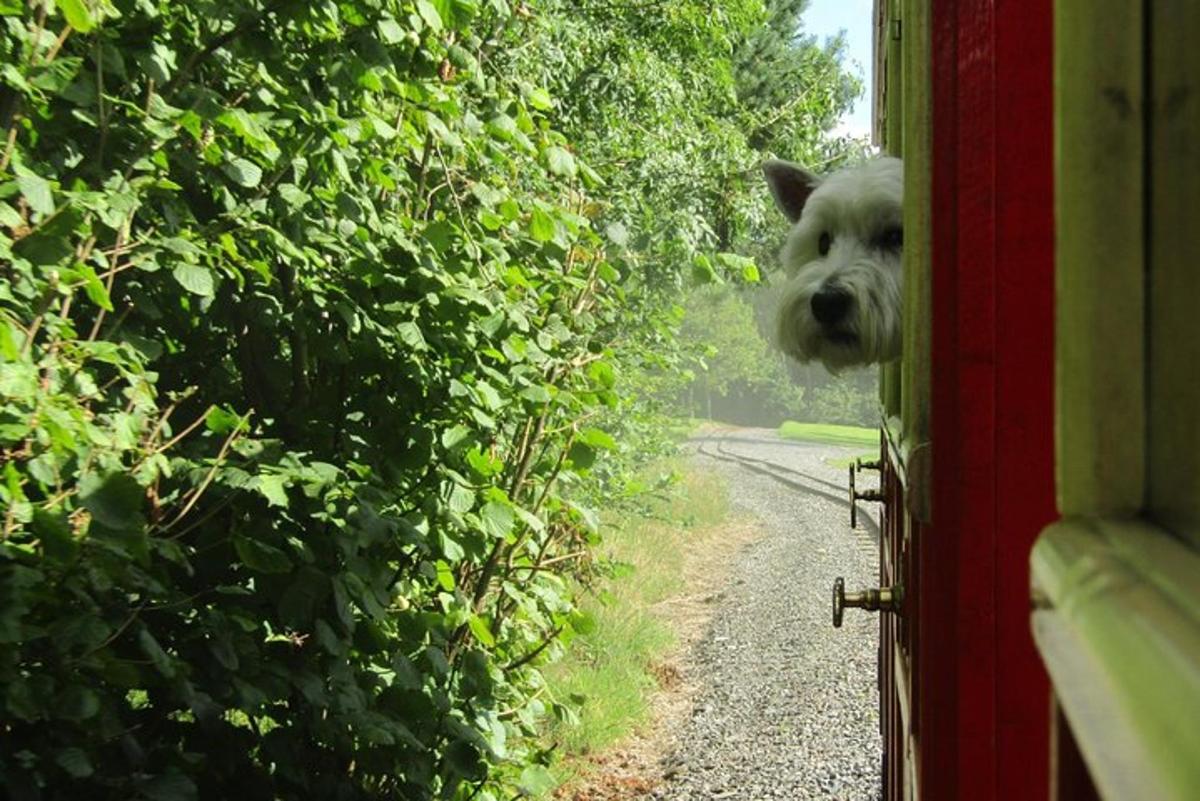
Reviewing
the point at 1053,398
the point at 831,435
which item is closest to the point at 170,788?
the point at 1053,398

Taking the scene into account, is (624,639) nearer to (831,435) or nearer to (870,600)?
(870,600)

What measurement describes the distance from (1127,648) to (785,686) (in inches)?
377

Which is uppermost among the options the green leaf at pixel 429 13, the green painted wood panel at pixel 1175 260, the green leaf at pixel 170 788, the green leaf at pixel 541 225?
the green leaf at pixel 429 13

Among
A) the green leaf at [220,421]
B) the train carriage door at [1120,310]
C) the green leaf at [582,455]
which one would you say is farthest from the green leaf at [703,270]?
the train carriage door at [1120,310]

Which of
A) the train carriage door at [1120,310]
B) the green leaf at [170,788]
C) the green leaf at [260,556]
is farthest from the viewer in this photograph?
the green leaf at [260,556]

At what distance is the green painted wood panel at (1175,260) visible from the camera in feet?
1.48

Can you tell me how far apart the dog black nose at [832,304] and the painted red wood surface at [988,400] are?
4.04ft

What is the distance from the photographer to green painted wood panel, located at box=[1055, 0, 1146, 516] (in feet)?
1.53

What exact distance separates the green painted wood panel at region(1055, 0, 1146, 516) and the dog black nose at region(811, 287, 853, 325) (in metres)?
2.48

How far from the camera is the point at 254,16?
298 centimetres

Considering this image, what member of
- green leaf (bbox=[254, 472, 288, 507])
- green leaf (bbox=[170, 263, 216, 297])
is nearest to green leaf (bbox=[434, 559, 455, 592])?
green leaf (bbox=[254, 472, 288, 507])

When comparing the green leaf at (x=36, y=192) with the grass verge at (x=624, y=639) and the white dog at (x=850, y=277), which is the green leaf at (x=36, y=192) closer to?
the white dog at (x=850, y=277)

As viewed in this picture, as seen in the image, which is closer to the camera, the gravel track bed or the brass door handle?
the brass door handle

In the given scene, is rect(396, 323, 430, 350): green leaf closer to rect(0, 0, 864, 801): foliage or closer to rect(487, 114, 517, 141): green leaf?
rect(0, 0, 864, 801): foliage
